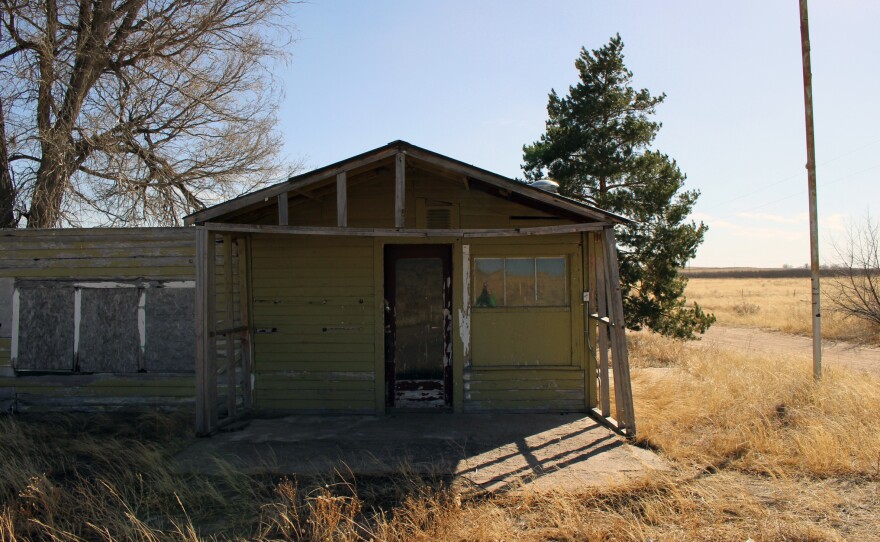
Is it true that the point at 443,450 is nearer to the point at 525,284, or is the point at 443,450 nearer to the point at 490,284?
the point at 490,284

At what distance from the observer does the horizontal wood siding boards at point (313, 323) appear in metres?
7.71

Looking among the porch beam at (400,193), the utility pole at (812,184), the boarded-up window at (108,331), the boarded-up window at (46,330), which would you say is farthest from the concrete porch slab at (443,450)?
the utility pole at (812,184)

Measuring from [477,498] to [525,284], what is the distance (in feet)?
11.2

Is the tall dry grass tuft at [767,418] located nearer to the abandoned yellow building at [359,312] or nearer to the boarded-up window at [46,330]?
the abandoned yellow building at [359,312]

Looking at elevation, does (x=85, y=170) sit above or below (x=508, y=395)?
above

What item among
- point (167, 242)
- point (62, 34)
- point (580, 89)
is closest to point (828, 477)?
point (167, 242)

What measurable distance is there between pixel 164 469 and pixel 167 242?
363 cm

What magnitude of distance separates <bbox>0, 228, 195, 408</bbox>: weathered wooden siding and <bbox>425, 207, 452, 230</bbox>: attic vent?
3103mm

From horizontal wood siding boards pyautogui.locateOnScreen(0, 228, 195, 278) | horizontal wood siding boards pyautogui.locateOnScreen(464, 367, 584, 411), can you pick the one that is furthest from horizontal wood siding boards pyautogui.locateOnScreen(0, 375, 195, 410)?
horizontal wood siding boards pyautogui.locateOnScreen(464, 367, 584, 411)

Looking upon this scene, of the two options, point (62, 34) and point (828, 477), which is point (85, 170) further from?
point (828, 477)

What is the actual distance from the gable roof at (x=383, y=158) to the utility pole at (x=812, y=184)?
146 inches

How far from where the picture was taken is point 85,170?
491 inches

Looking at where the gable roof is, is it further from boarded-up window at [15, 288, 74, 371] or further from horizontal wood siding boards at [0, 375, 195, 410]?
boarded-up window at [15, 288, 74, 371]

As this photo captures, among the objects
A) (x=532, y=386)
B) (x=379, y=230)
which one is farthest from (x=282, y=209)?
(x=532, y=386)
